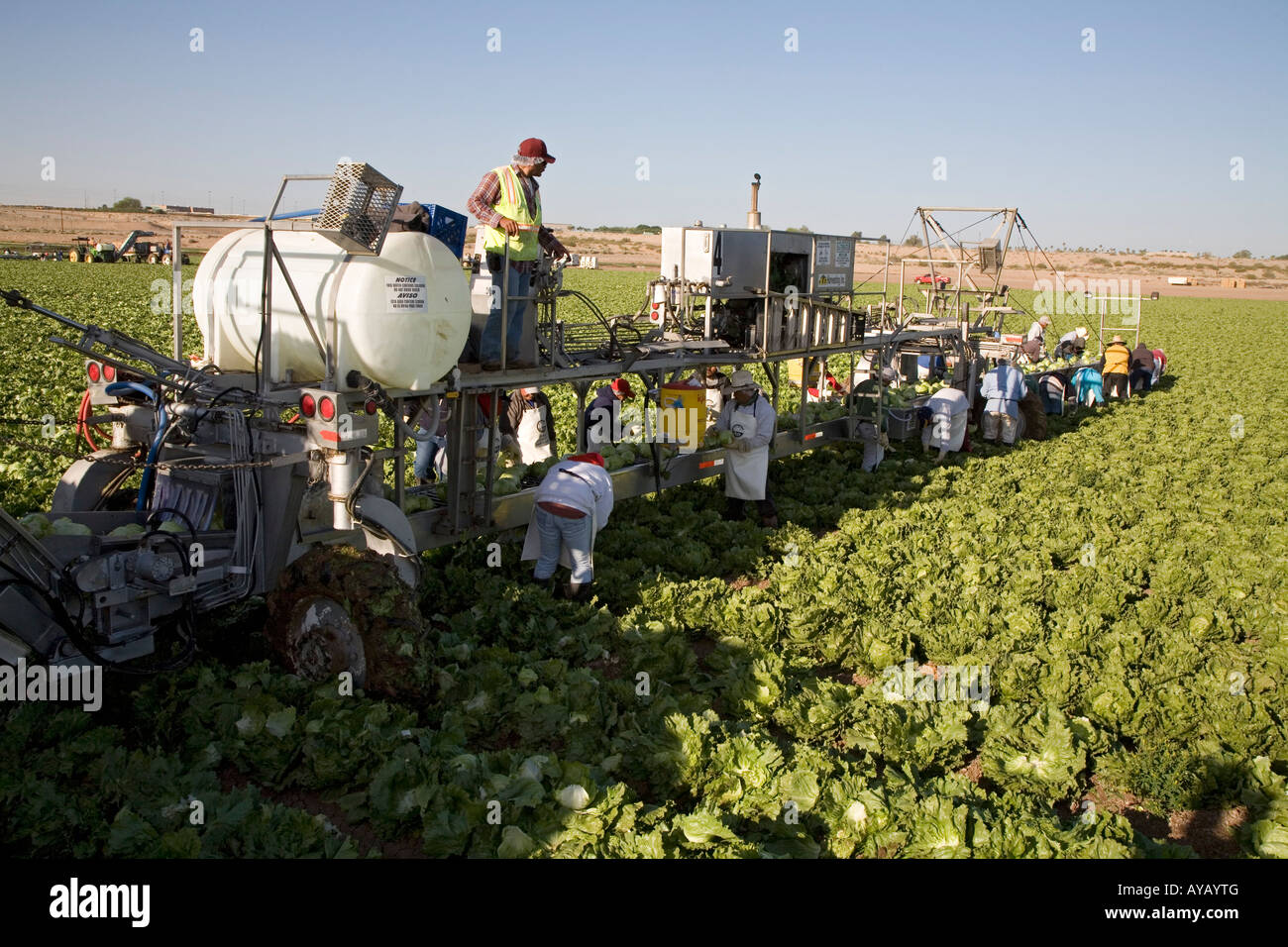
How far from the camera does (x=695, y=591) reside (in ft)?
28.1

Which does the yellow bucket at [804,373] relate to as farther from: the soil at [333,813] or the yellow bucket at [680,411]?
the soil at [333,813]

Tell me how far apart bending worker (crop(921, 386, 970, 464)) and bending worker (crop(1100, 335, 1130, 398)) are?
9.25 m

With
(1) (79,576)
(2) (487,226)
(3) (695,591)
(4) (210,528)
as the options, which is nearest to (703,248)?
(2) (487,226)

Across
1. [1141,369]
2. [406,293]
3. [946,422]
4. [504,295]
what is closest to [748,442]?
[504,295]

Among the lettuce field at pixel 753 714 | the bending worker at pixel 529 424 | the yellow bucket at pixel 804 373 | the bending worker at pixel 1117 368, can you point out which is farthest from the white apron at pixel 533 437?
the bending worker at pixel 1117 368

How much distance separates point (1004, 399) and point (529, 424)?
28.6ft

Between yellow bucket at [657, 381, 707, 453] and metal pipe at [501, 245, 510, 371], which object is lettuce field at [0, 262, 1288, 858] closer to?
yellow bucket at [657, 381, 707, 453]

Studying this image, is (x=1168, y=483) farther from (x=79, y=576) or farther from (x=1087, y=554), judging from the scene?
(x=79, y=576)

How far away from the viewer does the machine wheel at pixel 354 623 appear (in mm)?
6195

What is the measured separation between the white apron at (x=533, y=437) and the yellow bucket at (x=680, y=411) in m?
1.66

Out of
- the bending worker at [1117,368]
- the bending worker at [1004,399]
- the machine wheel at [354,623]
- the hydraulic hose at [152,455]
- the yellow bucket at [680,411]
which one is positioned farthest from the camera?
the bending worker at [1117,368]

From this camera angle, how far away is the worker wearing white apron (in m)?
11.1

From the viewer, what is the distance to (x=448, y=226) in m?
7.66

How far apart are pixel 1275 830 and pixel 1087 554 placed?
5319 mm
